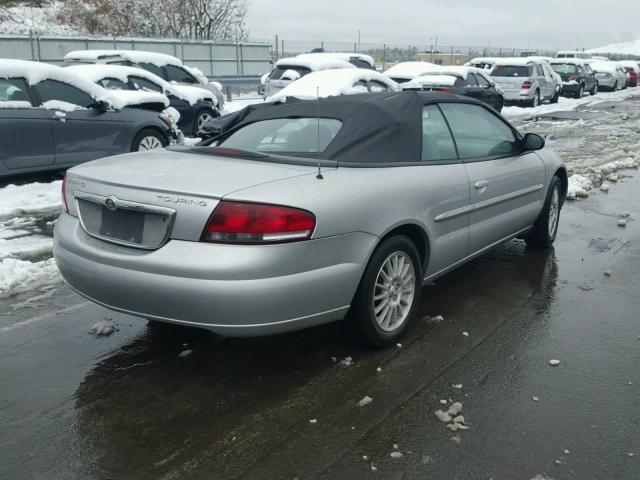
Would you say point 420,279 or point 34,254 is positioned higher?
point 420,279

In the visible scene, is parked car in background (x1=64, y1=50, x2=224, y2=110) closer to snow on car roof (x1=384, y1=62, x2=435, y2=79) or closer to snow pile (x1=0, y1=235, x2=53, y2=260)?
snow on car roof (x1=384, y1=62, x2=435, y2=79)

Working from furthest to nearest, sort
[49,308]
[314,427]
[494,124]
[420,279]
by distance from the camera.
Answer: [494,124] → [49,308] → [420,279] → [314,427]

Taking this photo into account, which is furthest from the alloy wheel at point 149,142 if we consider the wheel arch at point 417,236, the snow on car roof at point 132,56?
the snow on car roof at point 132,56

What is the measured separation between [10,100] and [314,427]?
288 inches

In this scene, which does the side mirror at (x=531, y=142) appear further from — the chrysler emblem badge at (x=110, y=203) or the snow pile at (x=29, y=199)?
the snow pile at (x=29, y=199)

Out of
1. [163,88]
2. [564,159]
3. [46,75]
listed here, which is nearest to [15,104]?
[46,75]

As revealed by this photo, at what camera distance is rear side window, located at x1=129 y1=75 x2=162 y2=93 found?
13.5 m

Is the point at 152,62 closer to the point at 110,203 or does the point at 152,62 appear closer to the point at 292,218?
the point at 110,203

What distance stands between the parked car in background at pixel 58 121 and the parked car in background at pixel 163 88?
2763 mm

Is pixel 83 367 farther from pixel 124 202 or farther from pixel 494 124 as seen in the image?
pixel 494 124

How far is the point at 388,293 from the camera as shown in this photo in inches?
160

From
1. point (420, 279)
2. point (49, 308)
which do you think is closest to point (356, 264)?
point (420, 279)

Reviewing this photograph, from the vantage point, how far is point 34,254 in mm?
6176

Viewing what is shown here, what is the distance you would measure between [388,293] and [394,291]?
0.07 m
